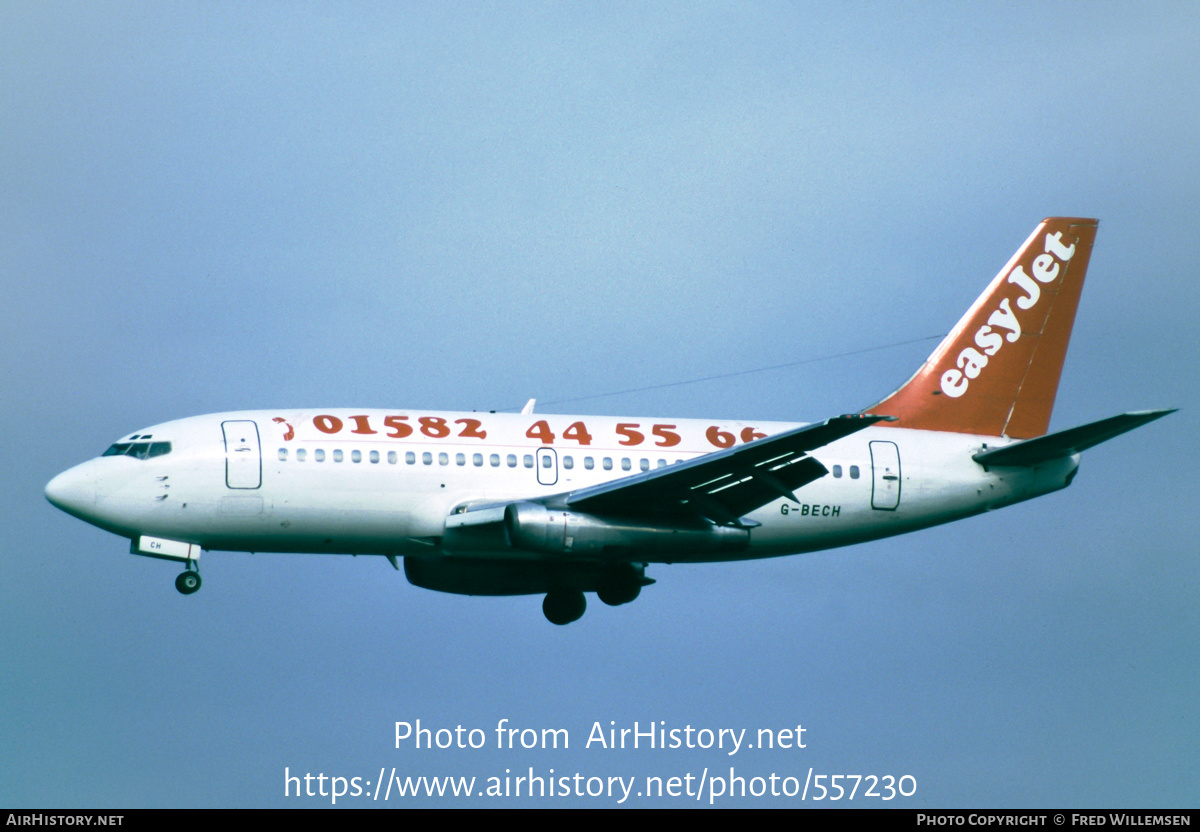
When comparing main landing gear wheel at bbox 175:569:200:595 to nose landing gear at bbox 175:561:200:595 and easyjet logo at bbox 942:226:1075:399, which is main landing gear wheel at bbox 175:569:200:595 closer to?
nose landing gear at bbox 175:561:200:595

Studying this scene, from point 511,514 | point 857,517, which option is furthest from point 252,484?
point 857,517

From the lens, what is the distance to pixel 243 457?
3684 centimetres

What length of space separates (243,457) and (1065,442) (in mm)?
19496

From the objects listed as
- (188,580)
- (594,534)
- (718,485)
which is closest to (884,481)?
(718,485)

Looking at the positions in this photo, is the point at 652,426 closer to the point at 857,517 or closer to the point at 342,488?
the point at 857,517

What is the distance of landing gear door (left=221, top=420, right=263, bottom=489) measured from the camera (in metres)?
36.6

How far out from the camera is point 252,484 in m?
36.6

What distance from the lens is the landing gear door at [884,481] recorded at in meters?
41.2

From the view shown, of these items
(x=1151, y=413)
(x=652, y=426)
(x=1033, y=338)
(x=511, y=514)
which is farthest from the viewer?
(x=1033, y=338)

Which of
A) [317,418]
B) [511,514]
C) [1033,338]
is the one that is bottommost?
[511,514]

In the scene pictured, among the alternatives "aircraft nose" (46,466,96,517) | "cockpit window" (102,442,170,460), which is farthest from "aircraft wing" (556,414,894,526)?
"aircraft nose" (46,466,96,517)

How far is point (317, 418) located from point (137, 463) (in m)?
4.16

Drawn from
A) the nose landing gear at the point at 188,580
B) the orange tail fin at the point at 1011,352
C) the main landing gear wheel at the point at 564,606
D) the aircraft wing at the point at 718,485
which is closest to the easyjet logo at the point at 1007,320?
the orange tail fin at the point at 1011,352

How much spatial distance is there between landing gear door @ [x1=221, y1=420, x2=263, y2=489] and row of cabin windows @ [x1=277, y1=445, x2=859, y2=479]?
60 centimetres
